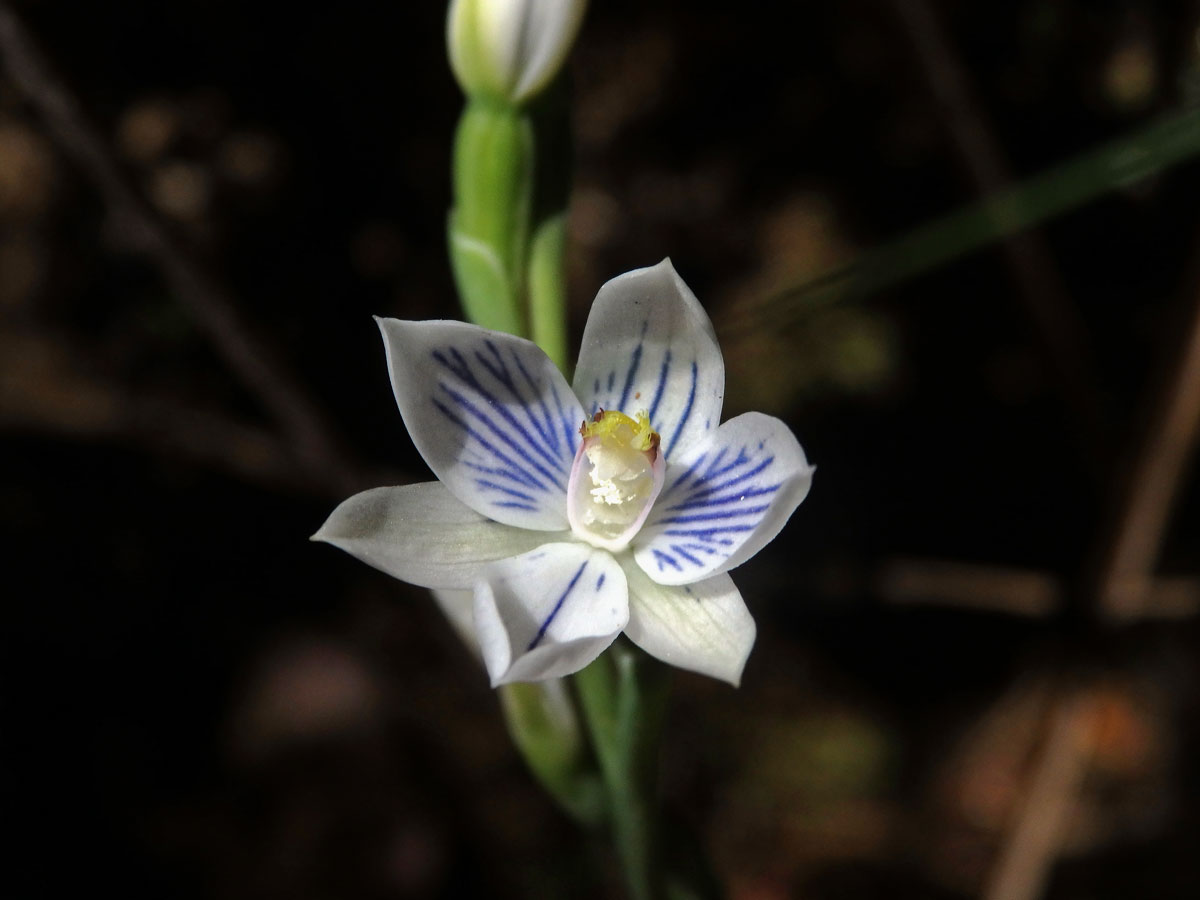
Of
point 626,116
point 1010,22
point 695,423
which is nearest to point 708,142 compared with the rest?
point 626,116

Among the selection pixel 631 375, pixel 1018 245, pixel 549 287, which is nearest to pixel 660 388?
pixel 631 375

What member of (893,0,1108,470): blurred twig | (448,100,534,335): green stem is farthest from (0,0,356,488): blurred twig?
(893,0,1108,470): blurred twig

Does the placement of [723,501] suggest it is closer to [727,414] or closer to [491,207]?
[491,207]

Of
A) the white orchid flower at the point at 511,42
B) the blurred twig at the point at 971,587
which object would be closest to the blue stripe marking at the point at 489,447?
the white orchid flower at the point at 511,42

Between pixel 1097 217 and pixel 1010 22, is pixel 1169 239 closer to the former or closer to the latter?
pixel 1097 217

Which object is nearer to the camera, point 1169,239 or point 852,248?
point 1169,239

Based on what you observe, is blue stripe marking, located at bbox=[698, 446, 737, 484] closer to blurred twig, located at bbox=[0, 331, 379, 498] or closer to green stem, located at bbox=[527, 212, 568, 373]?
green stem, located at bbox=[527, 212, 568, 373]

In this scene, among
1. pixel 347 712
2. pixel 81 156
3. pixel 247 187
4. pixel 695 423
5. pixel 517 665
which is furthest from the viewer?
pixel 347 712
